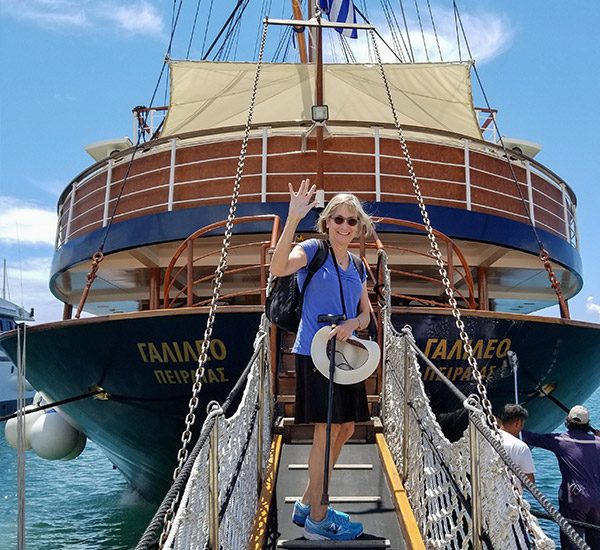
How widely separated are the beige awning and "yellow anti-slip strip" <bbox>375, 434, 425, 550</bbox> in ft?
20.2

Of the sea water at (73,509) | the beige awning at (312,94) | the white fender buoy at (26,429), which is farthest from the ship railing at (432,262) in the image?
the white fender buoy at (26,429)

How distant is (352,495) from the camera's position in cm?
372

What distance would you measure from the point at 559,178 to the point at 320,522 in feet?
23.9

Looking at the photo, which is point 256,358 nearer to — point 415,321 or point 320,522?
point 320,522

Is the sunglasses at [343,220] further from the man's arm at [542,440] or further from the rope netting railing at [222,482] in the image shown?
the man's arm at [542,440]

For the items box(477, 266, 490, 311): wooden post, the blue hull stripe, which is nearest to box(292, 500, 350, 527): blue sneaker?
the blue hull stripe

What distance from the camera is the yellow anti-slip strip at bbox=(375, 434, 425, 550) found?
2987 mm

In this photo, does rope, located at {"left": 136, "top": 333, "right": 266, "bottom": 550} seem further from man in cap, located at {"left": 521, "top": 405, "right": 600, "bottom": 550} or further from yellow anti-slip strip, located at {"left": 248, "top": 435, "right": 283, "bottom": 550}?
man in cap, located at {"left": 521, "top": 405, "right": 600, "bottom": 550}

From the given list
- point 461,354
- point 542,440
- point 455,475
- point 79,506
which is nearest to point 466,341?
point 455,475

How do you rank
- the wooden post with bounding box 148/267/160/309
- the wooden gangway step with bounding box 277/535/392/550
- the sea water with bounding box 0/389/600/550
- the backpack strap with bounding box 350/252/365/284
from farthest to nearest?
1. the wooden post with bounding box 148/267/160/309
2. the sea water with bounding box 0/389/600/550
3. the backpack strap with bounding box 350/252/365/284
4. the wooden gangway step with bounding box 277/535/392/550

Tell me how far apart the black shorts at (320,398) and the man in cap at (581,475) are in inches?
94.4

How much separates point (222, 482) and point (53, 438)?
8200 millimetres

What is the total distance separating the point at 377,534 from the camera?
3164mm

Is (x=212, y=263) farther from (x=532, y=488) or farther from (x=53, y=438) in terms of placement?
(x=532, y=488)
